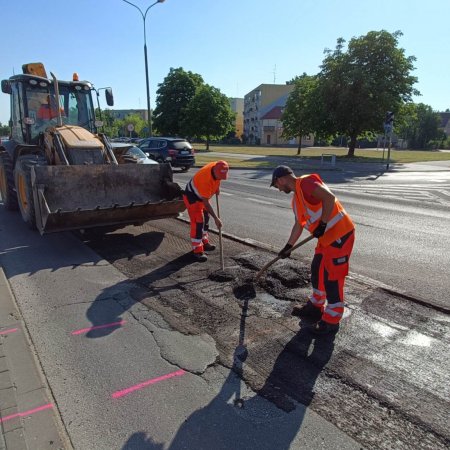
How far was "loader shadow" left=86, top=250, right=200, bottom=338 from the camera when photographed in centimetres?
381

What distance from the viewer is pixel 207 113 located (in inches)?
1794

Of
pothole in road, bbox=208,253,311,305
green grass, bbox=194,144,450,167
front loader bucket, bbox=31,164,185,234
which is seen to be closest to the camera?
pothole in road, bbox=208,253,311,305

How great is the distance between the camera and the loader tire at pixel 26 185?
6834 mm

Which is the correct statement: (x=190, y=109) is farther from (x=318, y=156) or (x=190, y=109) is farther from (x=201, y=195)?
(x=201, y=195)

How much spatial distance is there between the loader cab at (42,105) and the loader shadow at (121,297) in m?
4.96

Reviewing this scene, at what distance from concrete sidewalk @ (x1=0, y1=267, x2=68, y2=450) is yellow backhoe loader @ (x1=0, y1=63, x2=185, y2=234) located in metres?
2.67

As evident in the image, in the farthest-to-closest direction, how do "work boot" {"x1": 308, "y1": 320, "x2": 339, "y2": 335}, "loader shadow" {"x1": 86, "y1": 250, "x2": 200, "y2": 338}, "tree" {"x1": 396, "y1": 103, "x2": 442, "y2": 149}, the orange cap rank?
"tree" {"x1": 396, "y1": 103, "x2": 442, "y2": 149}
the orange cap
"loader shadow" {"x1": 86, "y1": 250, "x2": 200, "y2": 338}
"work boot" {"x1": 308, "y1": 320, "x2": 339, "y2": 335}

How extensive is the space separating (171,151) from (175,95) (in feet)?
118

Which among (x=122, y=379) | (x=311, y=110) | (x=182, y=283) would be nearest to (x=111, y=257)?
(x=182, y=283)

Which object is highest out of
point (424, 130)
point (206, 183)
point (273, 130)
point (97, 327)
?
point (424, 130)

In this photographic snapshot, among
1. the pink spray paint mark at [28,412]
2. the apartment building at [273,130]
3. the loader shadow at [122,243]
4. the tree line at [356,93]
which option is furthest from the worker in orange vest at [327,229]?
the apartment building at [273,130]

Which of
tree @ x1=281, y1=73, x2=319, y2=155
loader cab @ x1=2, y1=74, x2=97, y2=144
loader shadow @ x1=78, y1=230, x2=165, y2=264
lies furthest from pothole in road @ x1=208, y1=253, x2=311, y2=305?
tree @ x1=281, y1=73, x2=319, y2=155

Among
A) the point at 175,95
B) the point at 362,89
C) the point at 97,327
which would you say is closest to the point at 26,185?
the point at 97,327

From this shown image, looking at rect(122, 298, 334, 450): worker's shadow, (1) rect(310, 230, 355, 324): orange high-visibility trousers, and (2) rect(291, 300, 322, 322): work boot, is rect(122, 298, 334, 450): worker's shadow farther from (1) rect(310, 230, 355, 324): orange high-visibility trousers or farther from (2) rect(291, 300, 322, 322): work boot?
(2) rect(291, 300, 322, 322): work boot
